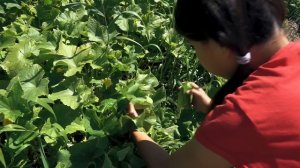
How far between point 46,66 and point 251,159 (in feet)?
3.03

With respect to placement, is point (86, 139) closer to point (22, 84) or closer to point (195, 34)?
point (22, 84)

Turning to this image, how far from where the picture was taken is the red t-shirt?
138 centimetres

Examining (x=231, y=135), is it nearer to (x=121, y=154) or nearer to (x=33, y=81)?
(x=121, y=154)

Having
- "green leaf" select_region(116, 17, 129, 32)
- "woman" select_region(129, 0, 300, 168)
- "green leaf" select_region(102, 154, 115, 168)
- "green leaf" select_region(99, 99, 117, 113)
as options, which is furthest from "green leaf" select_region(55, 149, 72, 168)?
"green leaf" select_region(116, 17, 129, 32)

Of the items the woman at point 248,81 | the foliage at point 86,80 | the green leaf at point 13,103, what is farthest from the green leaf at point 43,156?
the woman at point 248,81

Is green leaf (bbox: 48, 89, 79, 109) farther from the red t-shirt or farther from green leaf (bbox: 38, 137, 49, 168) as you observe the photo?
the red t-shirt

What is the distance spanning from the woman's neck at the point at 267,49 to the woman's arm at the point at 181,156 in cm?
29

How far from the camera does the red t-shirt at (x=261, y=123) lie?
4.52 feet

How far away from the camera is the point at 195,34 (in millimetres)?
1476

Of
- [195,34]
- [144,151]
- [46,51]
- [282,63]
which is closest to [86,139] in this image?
[144,151]

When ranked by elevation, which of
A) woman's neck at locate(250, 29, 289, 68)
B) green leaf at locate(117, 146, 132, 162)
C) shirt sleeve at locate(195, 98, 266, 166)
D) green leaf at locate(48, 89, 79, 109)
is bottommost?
green leaf at locate(117, 146, 132, 162)

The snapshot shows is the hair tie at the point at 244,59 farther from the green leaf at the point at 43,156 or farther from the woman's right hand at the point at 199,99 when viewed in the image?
the green leaf at the point at 43,156

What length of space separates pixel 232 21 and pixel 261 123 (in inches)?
11.1

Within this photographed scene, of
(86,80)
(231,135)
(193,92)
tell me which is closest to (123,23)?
(86,80)
